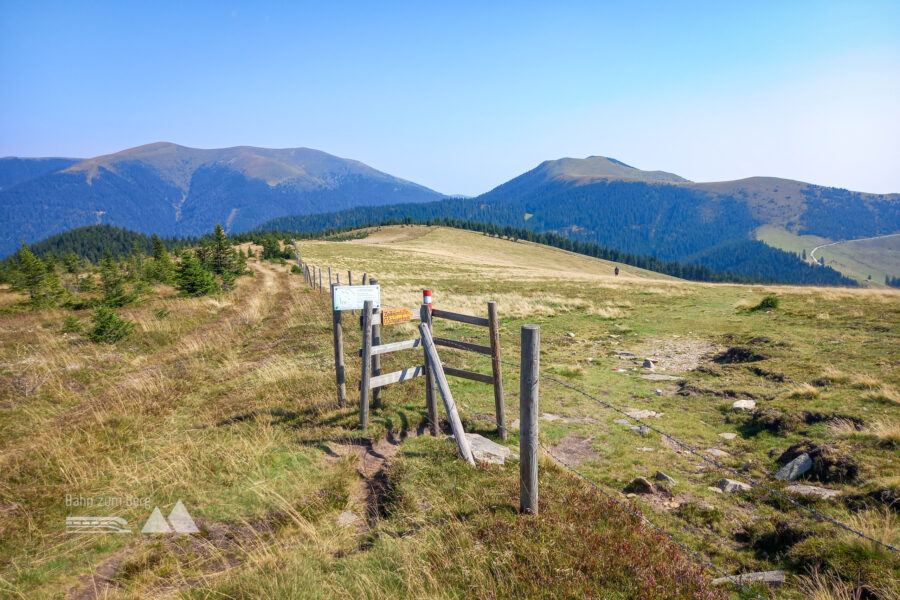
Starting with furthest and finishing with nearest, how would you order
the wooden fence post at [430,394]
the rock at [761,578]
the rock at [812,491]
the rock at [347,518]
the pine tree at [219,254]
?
1. the pine tree at [219,254]
2. the wooden fence post at [430,394]
3. the rock at [812,491]
4. the rock at [347,518]
5. the rock at [761,578]

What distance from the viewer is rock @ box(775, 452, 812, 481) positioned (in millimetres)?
6641

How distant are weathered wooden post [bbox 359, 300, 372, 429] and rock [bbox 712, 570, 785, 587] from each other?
5.74 m

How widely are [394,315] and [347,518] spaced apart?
3729 millimetres

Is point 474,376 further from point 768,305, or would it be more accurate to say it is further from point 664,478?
point 768,305

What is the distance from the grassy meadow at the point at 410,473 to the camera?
418cm

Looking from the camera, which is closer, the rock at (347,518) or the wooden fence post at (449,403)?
the rock at (347,518)

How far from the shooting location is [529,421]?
490 cm

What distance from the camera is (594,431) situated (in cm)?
874

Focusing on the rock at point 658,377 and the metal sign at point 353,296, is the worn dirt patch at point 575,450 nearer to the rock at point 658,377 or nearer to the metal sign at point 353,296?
the metal sign at point 353,296

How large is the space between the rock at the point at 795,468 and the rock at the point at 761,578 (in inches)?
114

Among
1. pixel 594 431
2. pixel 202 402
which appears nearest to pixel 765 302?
pixel 594 431

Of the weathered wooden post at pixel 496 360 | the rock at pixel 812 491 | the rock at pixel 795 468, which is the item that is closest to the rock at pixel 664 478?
the rock at pixel 812 491

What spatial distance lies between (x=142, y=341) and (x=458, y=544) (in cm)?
1477

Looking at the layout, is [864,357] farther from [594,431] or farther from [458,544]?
[458,544]
